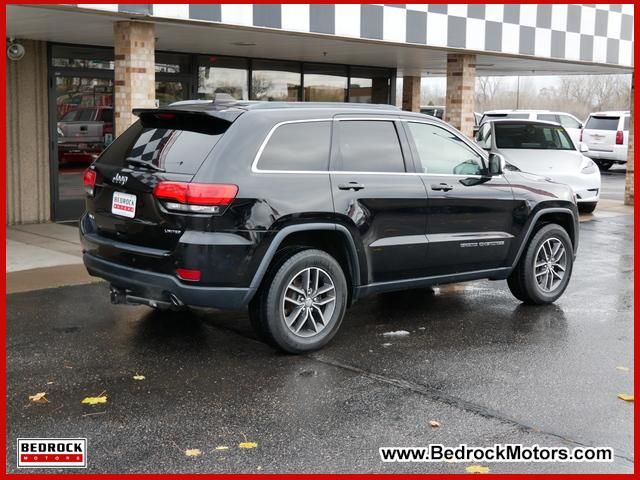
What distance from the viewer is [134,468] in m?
3.83

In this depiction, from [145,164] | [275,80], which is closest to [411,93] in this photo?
[275,80]

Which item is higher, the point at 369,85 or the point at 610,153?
the point at 369,85

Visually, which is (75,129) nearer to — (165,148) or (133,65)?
(133,65)

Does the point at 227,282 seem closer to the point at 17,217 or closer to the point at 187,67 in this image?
the point at 17,217

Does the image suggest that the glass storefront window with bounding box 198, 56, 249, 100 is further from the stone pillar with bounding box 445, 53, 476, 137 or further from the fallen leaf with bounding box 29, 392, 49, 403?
the fallen leaf with bounding box 29, 392, 49, 403

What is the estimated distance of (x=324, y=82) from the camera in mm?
15508

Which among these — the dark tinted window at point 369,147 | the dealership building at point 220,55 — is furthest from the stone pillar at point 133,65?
the dark tinted window at point 369,147

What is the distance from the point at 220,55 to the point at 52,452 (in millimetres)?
10496

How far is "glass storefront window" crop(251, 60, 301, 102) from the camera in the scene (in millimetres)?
14359

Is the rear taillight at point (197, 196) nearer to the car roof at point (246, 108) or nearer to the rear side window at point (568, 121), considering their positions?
the car roof at point (246, 108)

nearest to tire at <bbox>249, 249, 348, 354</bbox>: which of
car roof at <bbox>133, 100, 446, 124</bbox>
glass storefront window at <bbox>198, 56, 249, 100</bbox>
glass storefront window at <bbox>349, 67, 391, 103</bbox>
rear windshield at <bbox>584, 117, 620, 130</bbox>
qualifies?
car roof at <bbox>133, 100, 446, 124</bbox>

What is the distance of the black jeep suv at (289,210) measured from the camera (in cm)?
523

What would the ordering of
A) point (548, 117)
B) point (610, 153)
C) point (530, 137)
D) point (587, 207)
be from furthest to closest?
point (548, 117)
point (610, 153)
point (587, 207)
point (530, 137)

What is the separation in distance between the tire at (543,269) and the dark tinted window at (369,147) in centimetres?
171
